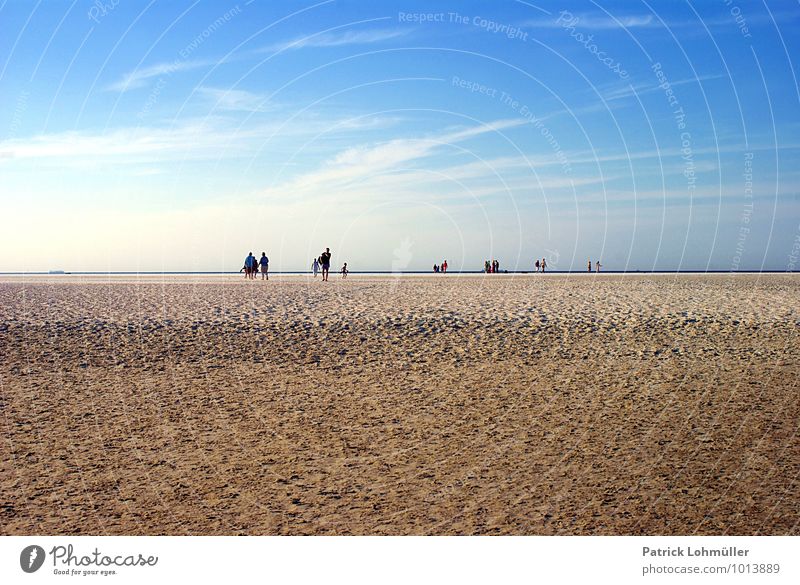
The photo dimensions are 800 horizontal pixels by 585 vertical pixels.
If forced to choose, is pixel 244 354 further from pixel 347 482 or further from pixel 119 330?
pixel 347 482

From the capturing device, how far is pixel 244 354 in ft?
56.7

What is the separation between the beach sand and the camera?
25.9 ft

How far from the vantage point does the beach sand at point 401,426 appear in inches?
311

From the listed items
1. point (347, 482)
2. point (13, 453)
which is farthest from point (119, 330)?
point (347, 482)

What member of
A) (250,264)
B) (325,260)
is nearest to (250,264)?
(250,264)

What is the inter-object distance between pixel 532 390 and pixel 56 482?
8.11 meters

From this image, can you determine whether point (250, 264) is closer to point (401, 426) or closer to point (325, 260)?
point (325, 260)

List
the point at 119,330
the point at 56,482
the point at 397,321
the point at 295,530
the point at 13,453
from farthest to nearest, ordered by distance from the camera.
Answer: the point at 397,321
the point at 119,330
the point at 13,453
the point at 56,482
the point at 295,530
